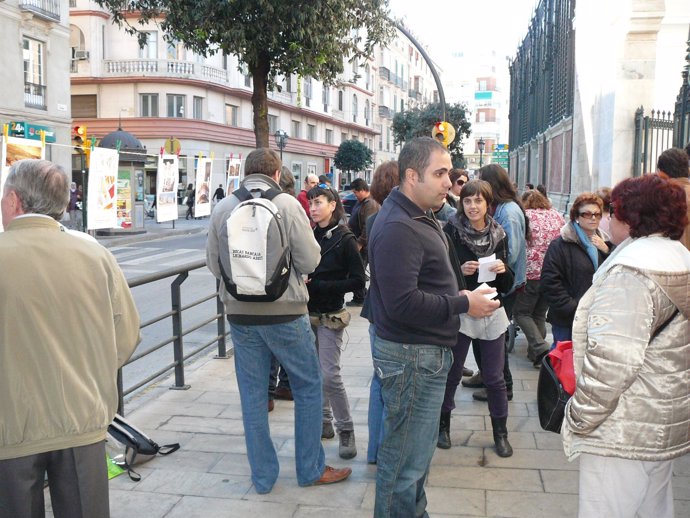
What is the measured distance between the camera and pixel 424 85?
8425 cm

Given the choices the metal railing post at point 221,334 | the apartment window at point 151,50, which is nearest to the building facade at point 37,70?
the apartment window at point 151,50

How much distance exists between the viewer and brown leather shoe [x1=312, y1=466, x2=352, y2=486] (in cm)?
402

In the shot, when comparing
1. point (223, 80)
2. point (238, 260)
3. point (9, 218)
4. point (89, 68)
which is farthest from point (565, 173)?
point (89, 68)

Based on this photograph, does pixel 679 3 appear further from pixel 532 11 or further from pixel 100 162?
pixel 532 11

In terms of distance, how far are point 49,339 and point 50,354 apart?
0.05 m

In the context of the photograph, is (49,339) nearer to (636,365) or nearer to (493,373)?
(636,365)

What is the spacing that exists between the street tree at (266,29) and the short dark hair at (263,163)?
8.50 metres

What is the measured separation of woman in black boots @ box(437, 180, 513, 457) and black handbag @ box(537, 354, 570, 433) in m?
1.41

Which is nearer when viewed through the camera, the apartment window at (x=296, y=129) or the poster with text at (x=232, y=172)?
the poster with text at (x=232, y=172)

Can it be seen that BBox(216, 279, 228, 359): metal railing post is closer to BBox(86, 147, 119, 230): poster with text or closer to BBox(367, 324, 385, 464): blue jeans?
BBox(367, 324, 385, 464): blue jeans

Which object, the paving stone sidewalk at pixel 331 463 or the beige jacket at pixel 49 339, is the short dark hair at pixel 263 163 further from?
the paving stone sidewalk at pixel 331 463

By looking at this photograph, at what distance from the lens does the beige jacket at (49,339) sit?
95.0 inches

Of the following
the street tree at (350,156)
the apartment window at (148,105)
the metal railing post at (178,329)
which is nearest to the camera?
the metal railing post at (178,329)

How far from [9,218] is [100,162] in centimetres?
986
